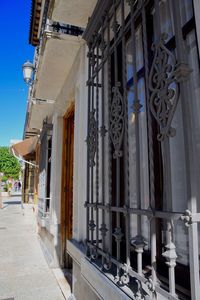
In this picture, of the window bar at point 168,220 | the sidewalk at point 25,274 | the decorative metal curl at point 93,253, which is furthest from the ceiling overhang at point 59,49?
the sidewalk at point 25,274

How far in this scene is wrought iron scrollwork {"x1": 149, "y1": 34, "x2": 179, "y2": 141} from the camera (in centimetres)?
115

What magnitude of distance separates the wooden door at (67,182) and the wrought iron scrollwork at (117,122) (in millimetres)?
2747

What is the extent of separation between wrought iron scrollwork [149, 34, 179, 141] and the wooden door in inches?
128

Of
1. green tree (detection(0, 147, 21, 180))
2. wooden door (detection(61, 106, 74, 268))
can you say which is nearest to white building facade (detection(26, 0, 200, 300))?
wooden door (detection(61, 106, 74, 268))

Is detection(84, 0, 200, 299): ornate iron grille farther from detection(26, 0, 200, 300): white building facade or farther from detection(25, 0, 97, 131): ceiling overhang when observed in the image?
detection(25, 0, 97, 131): ceiling overhang

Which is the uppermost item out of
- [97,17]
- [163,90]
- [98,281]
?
[97,17]

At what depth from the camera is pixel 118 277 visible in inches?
61.8

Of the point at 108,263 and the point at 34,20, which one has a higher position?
the point at 34,20

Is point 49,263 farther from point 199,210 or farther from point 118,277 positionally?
point 199,210

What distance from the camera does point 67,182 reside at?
4.88 metres

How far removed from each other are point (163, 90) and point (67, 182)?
3900 millimetres

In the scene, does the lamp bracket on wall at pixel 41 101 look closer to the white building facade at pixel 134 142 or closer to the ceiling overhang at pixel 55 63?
the ceiling overhang at pixel 55 63

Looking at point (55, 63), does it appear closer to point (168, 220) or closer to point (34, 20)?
point (168, 220)

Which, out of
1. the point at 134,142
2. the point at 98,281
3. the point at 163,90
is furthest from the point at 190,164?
the point at 98,281
